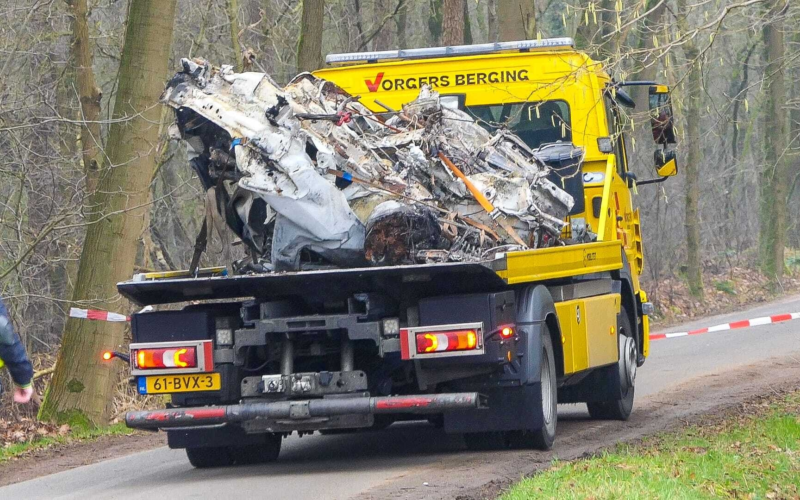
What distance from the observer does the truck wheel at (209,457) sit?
8.77 metres

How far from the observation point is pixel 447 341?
7398 mm

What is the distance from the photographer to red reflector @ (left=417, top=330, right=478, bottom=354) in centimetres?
738

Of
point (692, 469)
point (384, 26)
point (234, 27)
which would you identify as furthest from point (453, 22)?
point (692, 469)

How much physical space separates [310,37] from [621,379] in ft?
29.4

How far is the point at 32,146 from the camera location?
601 inches

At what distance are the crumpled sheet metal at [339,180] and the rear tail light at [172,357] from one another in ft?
2.46

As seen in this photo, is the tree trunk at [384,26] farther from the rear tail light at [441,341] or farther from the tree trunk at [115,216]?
the rear tail light at [441,341]

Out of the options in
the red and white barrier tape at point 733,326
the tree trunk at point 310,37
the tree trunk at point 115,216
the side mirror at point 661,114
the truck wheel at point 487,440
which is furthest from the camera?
the red and white barrier tape at point 733,326

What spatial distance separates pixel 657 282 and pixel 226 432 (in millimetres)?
17600

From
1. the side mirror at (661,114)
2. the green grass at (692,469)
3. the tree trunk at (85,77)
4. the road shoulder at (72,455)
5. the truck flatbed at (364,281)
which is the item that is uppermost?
the tree trunk at (85,77)

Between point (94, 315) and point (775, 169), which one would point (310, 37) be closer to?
point (94, 315)

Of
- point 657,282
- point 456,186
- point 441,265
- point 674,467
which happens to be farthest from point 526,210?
point 657,282

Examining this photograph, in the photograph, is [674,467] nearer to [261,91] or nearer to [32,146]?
[261,91]

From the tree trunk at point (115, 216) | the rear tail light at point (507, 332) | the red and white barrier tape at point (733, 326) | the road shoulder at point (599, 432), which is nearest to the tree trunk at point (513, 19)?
the red and white barrier tape at point (733, 326)
